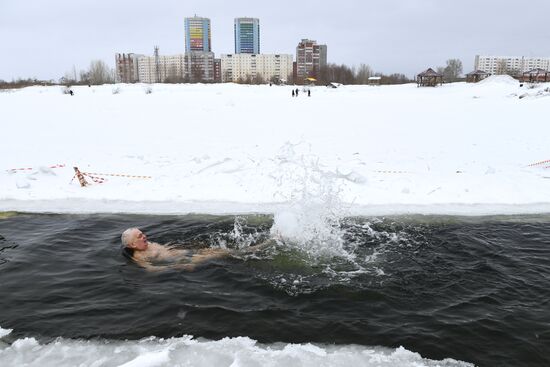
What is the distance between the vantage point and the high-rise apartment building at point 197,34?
399 ft

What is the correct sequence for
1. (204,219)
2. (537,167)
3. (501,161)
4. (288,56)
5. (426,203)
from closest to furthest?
(204,219)
(426,203)
(537,167)
(501,161)
(288,56)

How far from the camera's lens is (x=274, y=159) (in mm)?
13555

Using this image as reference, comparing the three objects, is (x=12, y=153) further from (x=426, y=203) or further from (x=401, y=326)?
(x=401, y=326)

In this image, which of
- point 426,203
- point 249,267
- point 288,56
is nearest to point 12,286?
point 249,267

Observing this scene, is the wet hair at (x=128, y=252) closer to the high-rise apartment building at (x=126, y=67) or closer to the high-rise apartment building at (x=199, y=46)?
the high-rise apartment building at (x=199, y=46)

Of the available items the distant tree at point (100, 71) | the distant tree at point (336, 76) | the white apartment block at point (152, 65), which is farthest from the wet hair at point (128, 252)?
the white apartment block at point (152, 65)

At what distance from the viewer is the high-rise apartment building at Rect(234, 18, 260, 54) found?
13225cm

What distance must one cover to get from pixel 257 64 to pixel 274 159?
122m

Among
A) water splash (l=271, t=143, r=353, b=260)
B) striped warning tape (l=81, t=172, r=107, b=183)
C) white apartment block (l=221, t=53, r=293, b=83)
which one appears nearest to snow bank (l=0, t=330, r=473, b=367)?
water splash (l=271, t=143, r=353, b=260)

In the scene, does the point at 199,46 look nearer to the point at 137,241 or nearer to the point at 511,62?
the point at 511,62

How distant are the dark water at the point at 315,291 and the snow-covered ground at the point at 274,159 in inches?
69.1

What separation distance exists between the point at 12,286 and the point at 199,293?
8.36ft

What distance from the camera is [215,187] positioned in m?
10.8

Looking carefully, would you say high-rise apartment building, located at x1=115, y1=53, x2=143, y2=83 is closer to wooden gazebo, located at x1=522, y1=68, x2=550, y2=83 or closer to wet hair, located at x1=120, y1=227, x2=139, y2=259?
wooden gazebo, located at x1=522, y1=68, x2=550, y2=83
